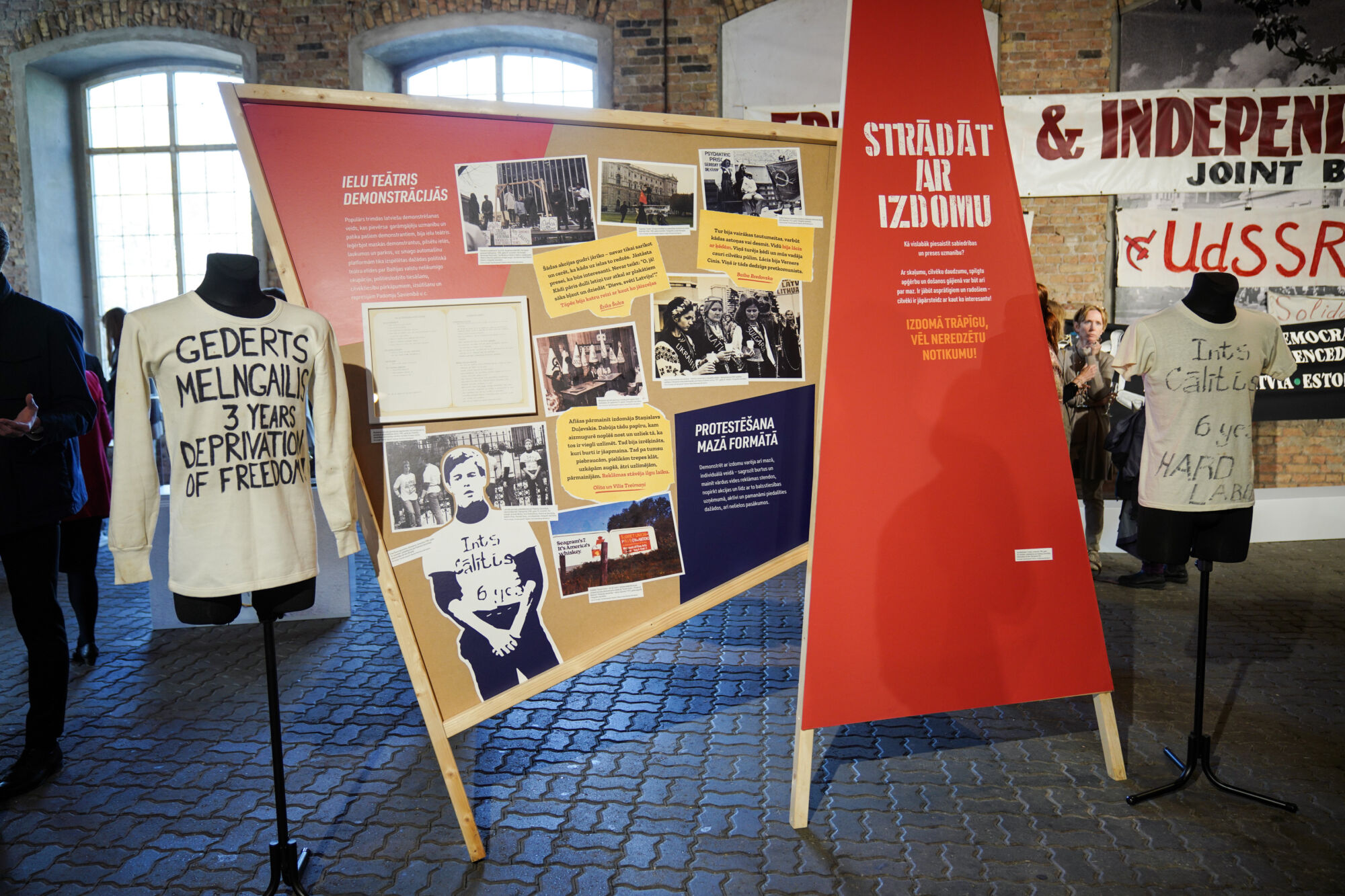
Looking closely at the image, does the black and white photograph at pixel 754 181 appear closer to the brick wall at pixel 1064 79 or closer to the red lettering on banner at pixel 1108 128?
the brick wall at pixel 1064 79

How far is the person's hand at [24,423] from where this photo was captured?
259 cm

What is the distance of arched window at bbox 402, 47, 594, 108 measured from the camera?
730cm

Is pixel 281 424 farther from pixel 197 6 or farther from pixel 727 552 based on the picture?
pixel 197 6

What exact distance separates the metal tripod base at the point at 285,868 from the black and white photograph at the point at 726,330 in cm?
156

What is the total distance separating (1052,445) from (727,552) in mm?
1034

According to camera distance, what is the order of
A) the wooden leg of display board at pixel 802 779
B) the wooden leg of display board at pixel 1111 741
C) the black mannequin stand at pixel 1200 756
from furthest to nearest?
1. the wooden leg of display board at pixel 1111 741
2. the black mannequin stand at pixel 1200 756
3. the wooden leg of display board at pixel 802 779

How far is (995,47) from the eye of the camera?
20.5 ft

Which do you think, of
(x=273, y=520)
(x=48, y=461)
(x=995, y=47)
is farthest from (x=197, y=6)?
(x=273, y=520)

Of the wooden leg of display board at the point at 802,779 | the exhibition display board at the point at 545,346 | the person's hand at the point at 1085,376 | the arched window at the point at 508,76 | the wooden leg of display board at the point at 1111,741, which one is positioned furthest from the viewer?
the arched window at the point at 508,76

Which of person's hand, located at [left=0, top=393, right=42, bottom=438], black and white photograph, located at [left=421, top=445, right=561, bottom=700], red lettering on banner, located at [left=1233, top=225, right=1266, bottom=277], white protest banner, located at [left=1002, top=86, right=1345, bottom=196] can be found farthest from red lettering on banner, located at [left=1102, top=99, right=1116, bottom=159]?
person's hand, located at [left=0, top=393, right=42, bottom=438]

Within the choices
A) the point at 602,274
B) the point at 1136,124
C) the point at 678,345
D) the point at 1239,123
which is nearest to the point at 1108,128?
the point at 1136,124

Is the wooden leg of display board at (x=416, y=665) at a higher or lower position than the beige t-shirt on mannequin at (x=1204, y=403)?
lower

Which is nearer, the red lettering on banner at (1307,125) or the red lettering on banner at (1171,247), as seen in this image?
the red lettering on banner at (1307,125)

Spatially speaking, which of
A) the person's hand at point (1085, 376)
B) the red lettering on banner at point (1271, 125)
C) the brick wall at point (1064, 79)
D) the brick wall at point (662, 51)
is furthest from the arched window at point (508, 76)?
the red lettering on banner at point (1271, 125)
